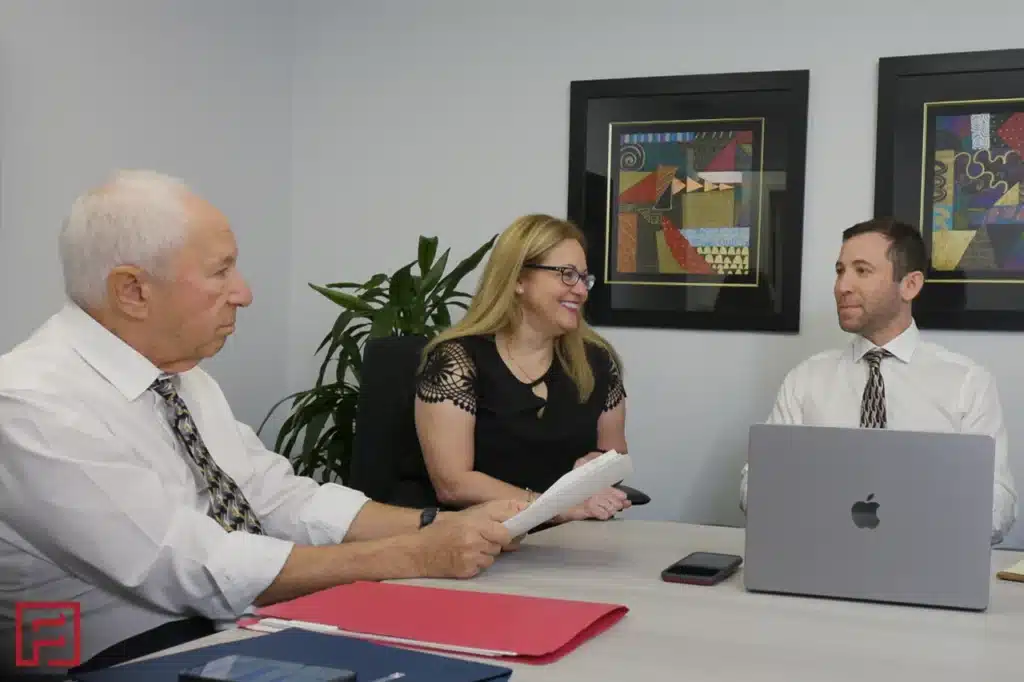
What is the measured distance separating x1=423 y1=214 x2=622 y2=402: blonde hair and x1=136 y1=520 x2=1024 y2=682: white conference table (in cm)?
90

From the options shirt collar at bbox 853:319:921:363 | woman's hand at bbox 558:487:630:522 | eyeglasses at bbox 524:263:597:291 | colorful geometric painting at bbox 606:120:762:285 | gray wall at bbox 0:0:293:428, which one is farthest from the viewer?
colorful geometric painting at bbox 606:120:762:285

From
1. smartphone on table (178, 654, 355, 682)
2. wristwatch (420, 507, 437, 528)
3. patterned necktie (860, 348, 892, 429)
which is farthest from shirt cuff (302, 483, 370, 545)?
patterned necktie (860, 348, 892, 429)

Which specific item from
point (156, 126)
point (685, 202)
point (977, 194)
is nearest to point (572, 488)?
point (685, 202)

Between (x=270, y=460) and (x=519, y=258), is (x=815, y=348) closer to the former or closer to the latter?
(x=519, y=258)

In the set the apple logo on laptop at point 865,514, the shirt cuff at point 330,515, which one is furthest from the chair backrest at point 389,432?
the apple logo on laptop at point 865,514

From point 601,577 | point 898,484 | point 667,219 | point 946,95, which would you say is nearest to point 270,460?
point 601,577

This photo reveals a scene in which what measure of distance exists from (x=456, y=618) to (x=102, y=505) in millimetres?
507

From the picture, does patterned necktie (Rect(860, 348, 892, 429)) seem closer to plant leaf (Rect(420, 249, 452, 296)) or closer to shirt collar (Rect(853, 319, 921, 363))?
shirt collar (Rect(853, 319, 921, 363))

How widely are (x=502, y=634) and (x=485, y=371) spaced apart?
4.30 ft

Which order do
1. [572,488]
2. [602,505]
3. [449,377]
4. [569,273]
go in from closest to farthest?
[572,488]
[602,505]
[449,377]
[569,273]

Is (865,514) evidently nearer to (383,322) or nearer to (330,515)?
(330,515)

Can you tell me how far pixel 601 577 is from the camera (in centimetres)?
163

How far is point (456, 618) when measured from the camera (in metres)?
1.34

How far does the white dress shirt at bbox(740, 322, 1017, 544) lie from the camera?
277 cm
